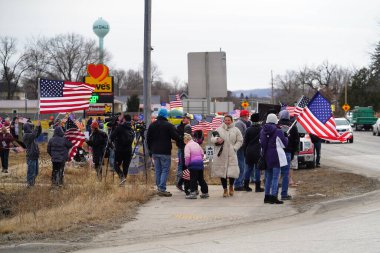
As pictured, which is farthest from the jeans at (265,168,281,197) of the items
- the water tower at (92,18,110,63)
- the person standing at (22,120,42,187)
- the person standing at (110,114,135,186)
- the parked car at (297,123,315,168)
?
the water tower at (92,18,110,63)

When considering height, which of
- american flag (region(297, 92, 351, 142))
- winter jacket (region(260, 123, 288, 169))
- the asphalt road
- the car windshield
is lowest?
the asphalt road

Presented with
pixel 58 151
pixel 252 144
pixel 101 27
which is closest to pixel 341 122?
pixel 252 144

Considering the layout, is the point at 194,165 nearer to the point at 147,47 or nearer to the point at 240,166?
the point at 240,166

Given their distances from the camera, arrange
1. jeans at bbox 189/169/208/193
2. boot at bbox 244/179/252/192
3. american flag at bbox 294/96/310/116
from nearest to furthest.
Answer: jeans at bbox 189/169/208/193
boot at bbox 244/179/252/192
american flag at bbox 294/96/310/116

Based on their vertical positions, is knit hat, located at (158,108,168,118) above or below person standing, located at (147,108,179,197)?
above

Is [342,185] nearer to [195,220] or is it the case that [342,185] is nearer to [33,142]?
[195,220]

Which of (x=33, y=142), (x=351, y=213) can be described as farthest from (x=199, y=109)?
(x=351, y=213)

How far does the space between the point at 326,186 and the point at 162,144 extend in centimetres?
422

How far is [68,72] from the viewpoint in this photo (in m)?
92.1

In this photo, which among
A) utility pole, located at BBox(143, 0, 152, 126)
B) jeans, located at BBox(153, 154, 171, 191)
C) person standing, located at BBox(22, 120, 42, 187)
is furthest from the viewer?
utility pole, located at BBox(143, 0, 152, 126)

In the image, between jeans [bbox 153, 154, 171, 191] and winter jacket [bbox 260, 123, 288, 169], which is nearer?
winter jacket [bbox 260, 123, 288, 169]

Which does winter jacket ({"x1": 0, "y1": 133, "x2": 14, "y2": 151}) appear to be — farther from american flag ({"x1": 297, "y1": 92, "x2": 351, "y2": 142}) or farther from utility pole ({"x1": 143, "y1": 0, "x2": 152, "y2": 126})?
american flag ({"x1": 297, "y1": 92, "x2": 351, "y2": 142})

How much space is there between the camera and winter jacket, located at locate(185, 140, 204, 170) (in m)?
13.0

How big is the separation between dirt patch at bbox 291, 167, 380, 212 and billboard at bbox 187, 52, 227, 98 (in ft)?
11.2
